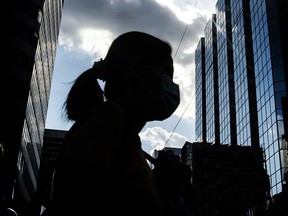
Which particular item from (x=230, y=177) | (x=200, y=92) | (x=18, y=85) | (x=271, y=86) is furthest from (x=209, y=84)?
(x=18, y=85)

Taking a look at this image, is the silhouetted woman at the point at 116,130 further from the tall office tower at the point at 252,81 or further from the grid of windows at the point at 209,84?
the grid of windows at the point at 209,84

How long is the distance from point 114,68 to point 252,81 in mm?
44706

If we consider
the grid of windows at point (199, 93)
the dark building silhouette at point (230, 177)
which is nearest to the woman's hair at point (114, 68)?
the dark building silhouette at point (230, 177)

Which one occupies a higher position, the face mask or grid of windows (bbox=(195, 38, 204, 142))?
grid of windows (bbox=(195, 38, 204, 142))

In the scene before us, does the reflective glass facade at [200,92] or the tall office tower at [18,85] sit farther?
the reflective glass facade at [200,92]

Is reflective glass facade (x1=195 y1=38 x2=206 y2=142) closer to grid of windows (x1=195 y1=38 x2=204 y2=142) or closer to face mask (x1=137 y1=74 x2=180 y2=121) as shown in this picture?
grid of windows (x1=195 y1=38 x2=204 y2=142)

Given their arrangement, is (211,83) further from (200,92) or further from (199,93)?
(199,93)

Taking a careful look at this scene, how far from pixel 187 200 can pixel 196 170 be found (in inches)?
2143

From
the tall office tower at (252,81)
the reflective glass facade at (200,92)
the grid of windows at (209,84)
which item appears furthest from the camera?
the reflective glass facade at (200,92)

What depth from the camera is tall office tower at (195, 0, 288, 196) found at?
37125 millimetres

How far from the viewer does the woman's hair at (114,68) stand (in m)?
1.83

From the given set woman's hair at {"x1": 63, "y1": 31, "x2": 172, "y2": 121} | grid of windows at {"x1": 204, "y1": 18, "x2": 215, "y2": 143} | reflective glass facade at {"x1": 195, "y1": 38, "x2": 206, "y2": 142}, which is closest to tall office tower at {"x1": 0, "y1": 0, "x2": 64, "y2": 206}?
woman's hair at {"x1": 63, "y1": 31, "x2": 172, "y2": 121}

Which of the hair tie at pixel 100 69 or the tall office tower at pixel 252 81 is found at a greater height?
the tall office tower at pixel 252 81

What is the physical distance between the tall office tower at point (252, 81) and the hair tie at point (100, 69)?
35.0 m
